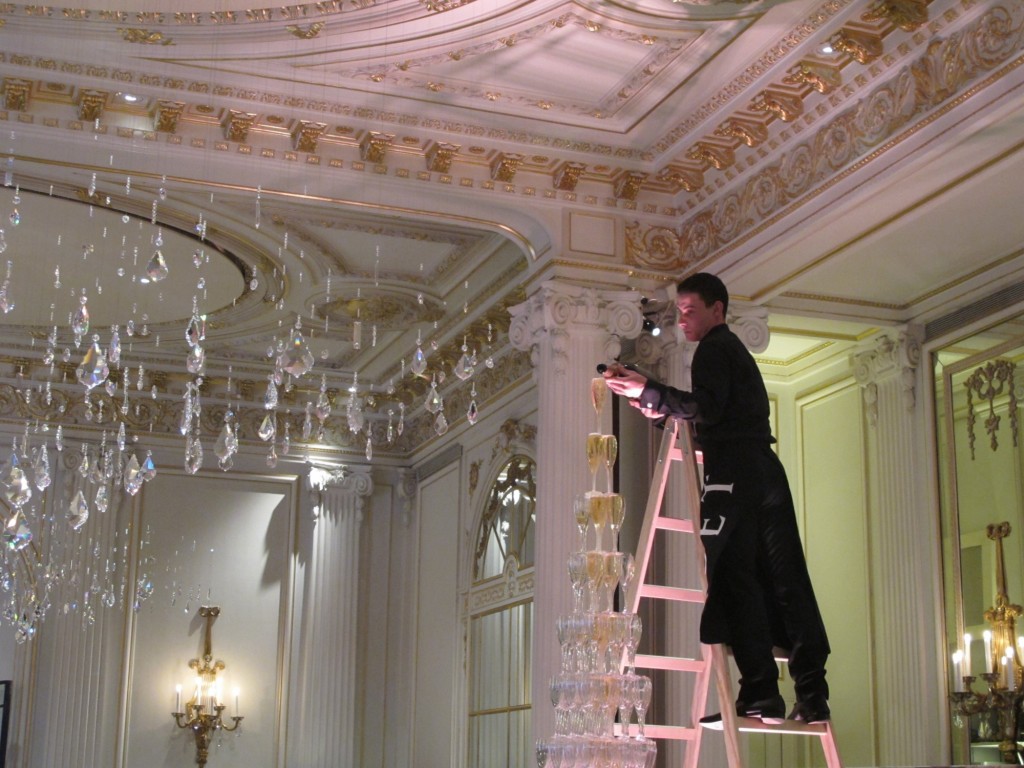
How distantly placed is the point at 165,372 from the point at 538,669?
634cm

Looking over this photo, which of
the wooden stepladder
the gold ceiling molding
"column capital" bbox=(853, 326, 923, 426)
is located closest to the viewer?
the wooden stepladder

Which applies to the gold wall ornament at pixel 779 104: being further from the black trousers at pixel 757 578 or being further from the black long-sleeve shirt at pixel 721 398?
the black trousers at pixel 757 578

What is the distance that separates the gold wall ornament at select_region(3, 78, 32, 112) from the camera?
7.12 metres

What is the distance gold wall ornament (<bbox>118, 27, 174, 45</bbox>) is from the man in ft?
12.3

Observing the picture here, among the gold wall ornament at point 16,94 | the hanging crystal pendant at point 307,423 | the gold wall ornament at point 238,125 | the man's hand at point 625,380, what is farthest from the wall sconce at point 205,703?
the man's hand at point 625,380

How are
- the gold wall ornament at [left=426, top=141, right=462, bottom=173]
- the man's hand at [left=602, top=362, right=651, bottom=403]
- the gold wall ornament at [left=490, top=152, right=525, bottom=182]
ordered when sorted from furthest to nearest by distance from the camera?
the gold wall ornament at [left=490, top=152, right=525, bottom=182], the gold wall ornament at [left=426, top=141, right=462, bottom=173], the man's hand at [left=602, top=362, right=651, bottom=403]

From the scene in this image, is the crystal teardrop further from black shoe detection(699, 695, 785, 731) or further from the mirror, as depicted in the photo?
the mirror

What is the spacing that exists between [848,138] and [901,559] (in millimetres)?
3267

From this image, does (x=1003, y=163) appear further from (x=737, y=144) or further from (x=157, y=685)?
(x=157, y=685)

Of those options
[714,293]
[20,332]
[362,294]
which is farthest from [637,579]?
[20,332]

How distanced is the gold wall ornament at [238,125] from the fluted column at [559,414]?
1.93 meters

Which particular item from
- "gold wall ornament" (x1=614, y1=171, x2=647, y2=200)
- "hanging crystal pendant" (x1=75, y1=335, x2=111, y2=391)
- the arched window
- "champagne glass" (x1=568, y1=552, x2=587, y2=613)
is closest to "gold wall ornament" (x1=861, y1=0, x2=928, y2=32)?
"gold wall ornament" (x1=614, y1=171, x2=647, y2=200)

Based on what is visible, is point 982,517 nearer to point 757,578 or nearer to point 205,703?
point 757,578

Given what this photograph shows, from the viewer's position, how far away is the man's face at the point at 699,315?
437 cm
